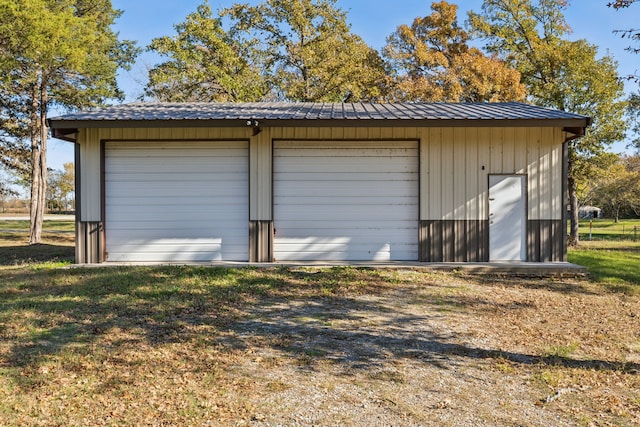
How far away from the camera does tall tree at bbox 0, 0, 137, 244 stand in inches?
513

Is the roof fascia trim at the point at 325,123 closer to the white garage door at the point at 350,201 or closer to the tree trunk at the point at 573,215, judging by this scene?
the white garage door at the point at 350,201

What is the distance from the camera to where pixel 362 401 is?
311cm

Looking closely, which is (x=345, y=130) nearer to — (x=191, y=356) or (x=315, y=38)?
(x=191, y=356)

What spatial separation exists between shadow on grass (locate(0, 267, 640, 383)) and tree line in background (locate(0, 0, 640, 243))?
9.81 m

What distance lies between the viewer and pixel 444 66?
18938mm

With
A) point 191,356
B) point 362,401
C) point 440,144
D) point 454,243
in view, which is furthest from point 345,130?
point 362,401

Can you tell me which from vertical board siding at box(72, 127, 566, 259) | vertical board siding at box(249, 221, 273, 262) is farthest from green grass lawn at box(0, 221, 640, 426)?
vertical board siding at box(72, 127, 566, 259)

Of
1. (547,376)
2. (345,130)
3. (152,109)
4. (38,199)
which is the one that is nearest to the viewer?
(547,376)

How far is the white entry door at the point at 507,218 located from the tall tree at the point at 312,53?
10021 mm

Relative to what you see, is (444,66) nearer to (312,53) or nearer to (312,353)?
(312,53)

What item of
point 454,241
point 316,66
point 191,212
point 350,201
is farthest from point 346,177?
point 316,66

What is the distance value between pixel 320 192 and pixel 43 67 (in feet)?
36.5

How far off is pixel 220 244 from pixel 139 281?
204cm

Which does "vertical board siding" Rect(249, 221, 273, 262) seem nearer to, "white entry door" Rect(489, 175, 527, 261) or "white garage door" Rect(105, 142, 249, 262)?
"white garage door" Rect(105, 142, 249, 262)
